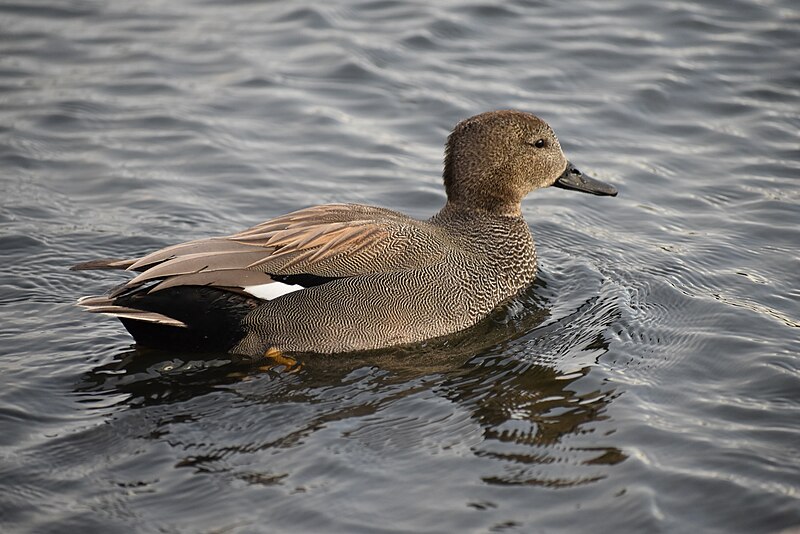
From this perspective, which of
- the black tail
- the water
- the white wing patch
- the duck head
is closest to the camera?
the water

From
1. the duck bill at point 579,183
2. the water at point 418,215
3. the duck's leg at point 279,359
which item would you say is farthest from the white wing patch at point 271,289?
the duck bill at point 579,183

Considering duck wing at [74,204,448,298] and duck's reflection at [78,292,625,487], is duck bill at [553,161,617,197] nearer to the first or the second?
duck wing at [74,204,448,298]

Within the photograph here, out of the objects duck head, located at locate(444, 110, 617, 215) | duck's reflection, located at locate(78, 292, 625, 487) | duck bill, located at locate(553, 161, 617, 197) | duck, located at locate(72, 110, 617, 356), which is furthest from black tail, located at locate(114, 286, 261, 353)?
duck bill, located at locate(553, 161, 617, 197)

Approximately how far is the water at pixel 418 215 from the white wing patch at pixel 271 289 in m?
0.47

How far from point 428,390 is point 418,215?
2852 mm

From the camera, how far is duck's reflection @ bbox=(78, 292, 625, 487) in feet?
19.4

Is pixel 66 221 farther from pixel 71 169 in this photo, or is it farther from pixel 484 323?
pixel 484 323

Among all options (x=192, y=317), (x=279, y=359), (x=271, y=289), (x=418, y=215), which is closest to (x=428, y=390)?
(x=279, y=359)

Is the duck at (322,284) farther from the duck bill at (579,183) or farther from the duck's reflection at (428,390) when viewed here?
the duck bill at (579,183)

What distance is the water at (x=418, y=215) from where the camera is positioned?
554cm

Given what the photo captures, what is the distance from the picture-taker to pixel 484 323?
298 inches

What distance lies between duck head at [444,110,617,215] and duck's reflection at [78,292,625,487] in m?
1.25

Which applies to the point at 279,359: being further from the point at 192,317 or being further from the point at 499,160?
the point at 499,160

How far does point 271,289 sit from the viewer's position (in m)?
6.87
